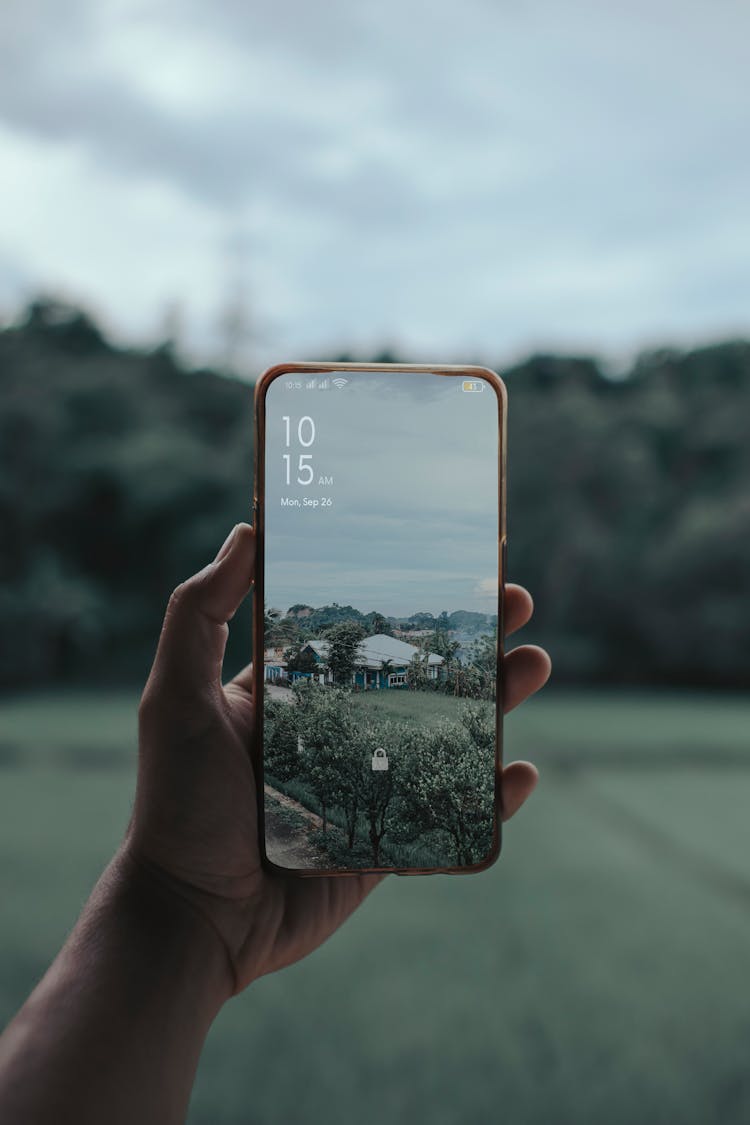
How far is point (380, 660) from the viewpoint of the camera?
708mm

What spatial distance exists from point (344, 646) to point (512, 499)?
475 cm

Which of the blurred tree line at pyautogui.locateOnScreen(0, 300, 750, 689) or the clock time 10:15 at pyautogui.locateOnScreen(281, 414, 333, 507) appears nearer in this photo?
the clock time 10:15 at pyautogui.locateOnScreen(281, 414, 333, 507)

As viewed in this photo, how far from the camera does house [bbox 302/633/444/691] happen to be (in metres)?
0.71

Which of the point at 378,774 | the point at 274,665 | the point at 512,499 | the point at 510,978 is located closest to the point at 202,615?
the point at 274,665

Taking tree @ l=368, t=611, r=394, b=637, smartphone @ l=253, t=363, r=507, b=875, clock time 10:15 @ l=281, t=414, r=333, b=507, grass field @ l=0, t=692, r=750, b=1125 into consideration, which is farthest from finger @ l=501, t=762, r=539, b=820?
grass field @ l=0, t=692, r=750, b=1125

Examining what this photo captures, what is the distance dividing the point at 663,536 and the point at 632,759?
1.77 meters

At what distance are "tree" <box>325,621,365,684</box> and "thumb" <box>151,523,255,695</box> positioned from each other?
0.23 feet

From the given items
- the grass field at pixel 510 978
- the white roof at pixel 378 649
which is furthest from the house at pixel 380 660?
the grass field at pixel 510 978

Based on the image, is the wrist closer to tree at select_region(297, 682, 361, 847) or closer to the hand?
the hand

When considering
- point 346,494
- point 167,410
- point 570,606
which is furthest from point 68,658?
point 346,494

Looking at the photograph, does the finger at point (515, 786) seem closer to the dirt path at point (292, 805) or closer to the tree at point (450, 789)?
the tree at point (450, 789)

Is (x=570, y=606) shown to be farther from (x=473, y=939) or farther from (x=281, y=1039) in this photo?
(x=281, y=1039)

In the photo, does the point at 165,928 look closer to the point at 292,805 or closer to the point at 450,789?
the point at 292,805

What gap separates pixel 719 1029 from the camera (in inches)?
69.6
